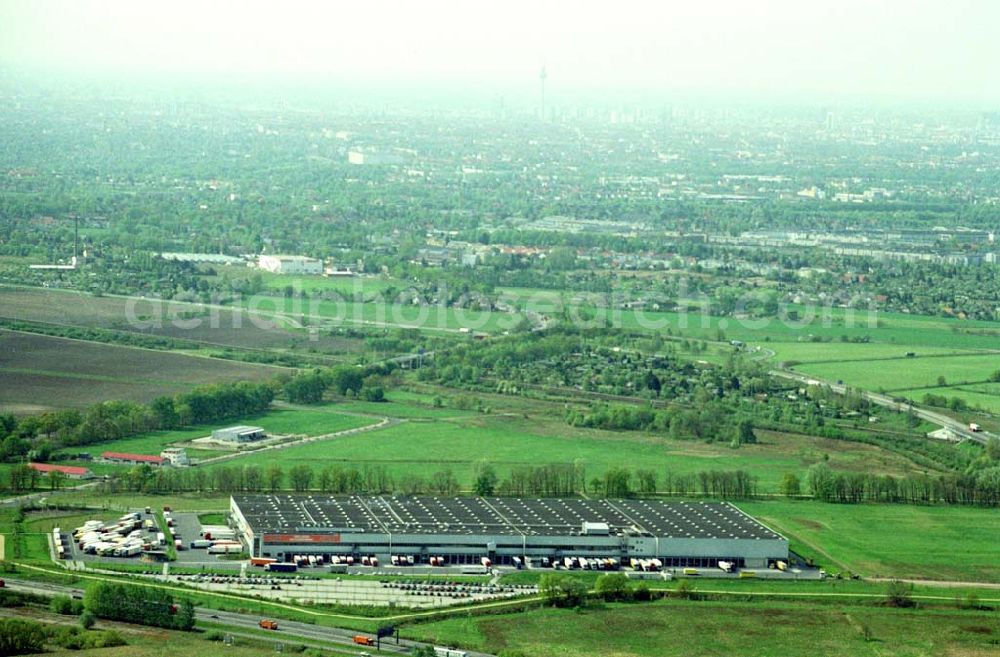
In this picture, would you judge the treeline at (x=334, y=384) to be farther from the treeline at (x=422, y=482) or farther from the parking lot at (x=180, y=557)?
the parking lot at (x=180, y=557)

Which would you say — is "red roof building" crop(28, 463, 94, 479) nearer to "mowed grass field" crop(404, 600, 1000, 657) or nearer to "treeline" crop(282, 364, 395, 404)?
"treeline" crop(282, 364, 395, 404)

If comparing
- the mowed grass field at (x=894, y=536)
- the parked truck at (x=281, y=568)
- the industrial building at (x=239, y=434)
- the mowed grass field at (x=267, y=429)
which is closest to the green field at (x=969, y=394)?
the mowed grass field at (x=894, y=536)

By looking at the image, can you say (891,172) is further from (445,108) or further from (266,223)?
(445,108)

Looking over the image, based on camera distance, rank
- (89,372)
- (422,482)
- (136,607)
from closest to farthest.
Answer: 1. (136,607)
2. (422,482)
3. (89,372)

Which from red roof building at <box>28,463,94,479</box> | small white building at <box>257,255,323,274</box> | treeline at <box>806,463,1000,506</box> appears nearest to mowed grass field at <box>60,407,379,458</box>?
red roof building at <box>28,463,94,479</box>

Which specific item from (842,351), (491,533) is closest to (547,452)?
(491,533)

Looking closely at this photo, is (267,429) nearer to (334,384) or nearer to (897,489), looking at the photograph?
(334,384)

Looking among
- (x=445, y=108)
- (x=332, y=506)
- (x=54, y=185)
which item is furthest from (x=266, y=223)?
(x=445, y=108)
